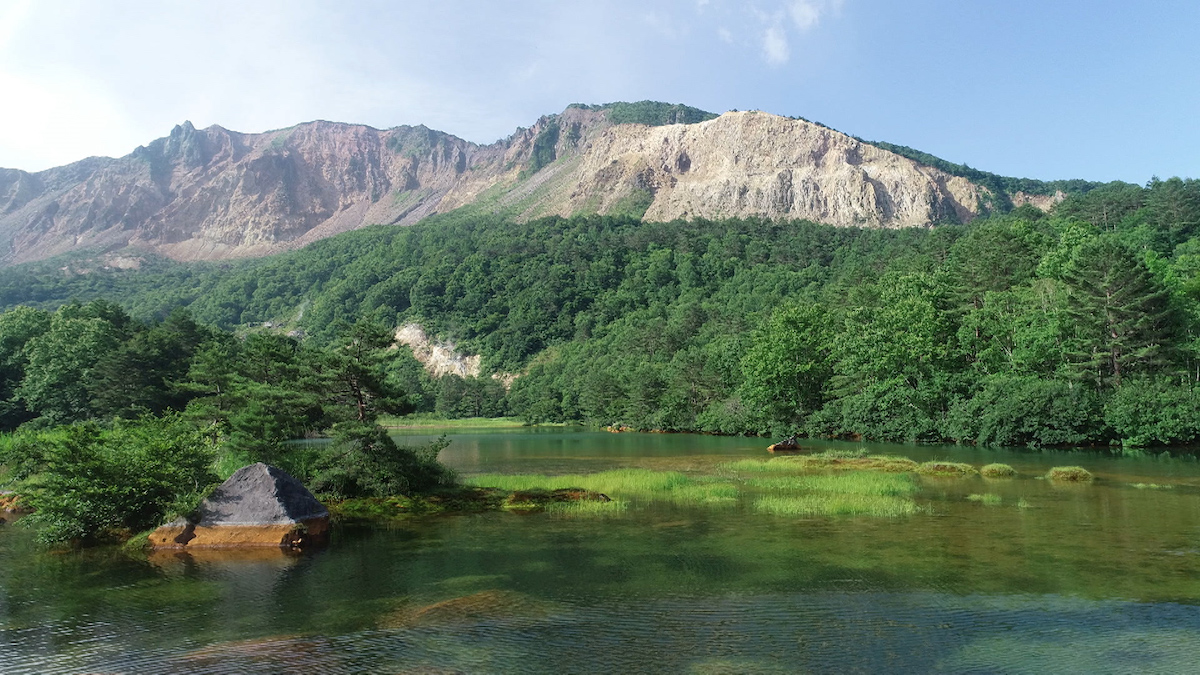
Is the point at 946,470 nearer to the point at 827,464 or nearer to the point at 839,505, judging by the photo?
the point at 827,464

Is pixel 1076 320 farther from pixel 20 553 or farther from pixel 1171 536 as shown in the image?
pixel 20 553

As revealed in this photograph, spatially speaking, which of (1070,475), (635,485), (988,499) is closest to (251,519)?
(635,485)

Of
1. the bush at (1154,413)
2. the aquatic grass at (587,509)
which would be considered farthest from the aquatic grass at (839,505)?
the bush at (1154,413)

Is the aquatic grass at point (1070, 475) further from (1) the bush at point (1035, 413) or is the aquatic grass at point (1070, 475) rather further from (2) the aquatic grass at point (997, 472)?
(1) the bush at point (1035, 413)

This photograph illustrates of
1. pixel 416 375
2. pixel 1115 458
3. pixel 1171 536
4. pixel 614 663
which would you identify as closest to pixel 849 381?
pixel 1115 458

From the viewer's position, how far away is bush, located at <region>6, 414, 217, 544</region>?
20.2 m

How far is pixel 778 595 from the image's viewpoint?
1412cm

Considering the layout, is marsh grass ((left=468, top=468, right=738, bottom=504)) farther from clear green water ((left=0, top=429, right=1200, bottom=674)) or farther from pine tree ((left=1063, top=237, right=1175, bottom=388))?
pine tree ((left=1063, top=237, right=1175, bottom=388))

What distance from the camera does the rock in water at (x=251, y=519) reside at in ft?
65.1

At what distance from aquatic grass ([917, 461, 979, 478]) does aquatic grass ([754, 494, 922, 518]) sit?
10069 millimetres

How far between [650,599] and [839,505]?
13.5 metres

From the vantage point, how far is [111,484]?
68.5 ft

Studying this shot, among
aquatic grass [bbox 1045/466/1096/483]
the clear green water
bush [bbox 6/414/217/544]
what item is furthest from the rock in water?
aquatic grass [bbox 1045/466/1096/483]

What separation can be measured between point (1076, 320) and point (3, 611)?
212 feet
